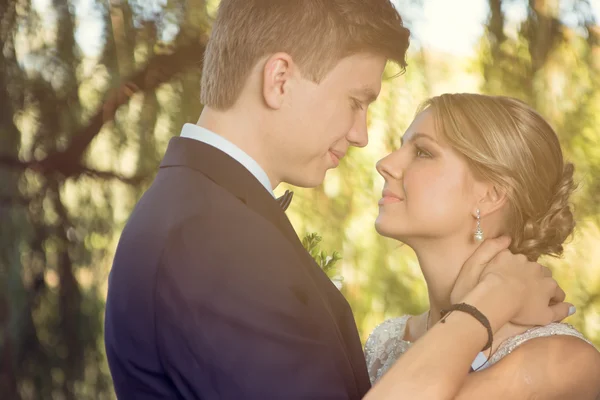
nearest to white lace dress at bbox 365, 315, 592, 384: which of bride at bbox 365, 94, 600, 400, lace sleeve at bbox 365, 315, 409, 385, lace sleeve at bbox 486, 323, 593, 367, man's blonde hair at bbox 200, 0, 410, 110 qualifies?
lace sleeve at bbox 365, 315, 409, 385

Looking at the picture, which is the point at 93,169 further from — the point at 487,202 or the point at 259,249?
the point at 259,249

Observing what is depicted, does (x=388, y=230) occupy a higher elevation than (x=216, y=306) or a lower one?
lower

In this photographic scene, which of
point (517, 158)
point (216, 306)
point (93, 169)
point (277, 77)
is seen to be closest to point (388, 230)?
point (517, 158)

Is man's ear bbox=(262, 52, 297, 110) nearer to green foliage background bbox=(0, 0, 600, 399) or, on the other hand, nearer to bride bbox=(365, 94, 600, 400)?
bride bbox=(365, 94, 600, 400)

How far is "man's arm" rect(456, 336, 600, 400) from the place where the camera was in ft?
5.09

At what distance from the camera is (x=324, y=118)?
1.38 metres

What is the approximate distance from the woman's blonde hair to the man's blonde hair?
1.50ft

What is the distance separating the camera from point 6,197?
2.68 metres

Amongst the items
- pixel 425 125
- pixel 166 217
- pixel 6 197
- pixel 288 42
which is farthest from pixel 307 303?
pixel 6 197

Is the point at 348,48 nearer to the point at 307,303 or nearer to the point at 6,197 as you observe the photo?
the point at 307,303

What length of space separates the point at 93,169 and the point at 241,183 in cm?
156

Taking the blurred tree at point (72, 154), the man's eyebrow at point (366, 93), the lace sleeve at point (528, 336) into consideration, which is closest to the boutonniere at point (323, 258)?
the lace sleeve at point (528, 336)

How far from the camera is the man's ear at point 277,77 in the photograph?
4.37 feet

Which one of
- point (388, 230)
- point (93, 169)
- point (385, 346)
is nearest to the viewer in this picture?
point (388, 230)
